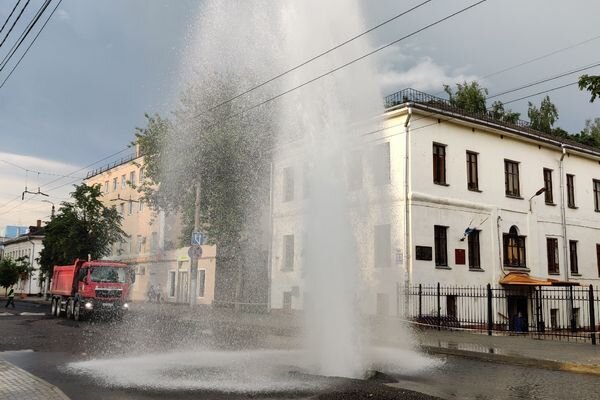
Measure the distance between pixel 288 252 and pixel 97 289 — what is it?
10.1 m

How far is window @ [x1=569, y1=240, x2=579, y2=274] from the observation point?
1205 inches

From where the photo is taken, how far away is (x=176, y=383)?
9.03 metres

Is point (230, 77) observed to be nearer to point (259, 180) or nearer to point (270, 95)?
point (270, 95)

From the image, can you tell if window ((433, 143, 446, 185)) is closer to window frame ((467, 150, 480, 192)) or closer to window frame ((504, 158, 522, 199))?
window frame ((467, 150, 480, 192))

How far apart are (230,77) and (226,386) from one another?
12250 millimetres

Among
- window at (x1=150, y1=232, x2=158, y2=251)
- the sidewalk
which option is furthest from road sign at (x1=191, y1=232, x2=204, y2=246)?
window at (x1=150, y1=232, x2=158, y2=251)

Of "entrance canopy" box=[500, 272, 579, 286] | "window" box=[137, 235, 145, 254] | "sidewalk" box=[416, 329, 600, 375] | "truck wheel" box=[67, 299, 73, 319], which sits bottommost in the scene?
"sidewalk" box=[416, 329, 600, 375]

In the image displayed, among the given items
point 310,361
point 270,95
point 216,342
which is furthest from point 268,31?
point 216,342

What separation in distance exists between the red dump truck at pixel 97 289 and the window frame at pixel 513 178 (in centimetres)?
1964

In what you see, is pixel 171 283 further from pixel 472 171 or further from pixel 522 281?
pixel 522 281

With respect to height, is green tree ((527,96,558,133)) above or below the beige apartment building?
above

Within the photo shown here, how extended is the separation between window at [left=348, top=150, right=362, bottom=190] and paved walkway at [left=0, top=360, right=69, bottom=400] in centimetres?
761

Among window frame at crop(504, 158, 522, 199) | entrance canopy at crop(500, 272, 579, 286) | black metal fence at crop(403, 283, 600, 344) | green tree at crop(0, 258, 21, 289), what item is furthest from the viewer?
green tree at crop(0, 258, 21, 289)

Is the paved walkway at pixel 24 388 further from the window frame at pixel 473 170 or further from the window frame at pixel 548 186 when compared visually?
the window frame at pixel 548 186
